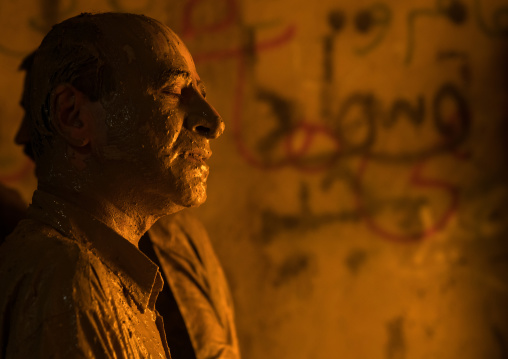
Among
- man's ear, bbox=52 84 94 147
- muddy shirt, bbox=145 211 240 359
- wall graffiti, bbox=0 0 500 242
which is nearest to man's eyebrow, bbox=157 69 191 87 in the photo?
man's ear, bbox=52 84 94 147

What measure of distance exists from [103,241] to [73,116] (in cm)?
27

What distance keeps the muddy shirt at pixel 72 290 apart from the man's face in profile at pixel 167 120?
163 millimetres

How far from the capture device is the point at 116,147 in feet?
4.49

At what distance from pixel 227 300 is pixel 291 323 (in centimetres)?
96

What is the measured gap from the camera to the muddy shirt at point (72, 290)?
43.2 inches

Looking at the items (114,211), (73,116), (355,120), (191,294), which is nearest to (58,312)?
(114,211)

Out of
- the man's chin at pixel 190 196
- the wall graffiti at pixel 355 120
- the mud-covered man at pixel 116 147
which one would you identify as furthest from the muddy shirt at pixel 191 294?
the wall graffiti at pixel 355 120

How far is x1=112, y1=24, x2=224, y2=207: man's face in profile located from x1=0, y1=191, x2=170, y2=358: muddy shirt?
0.54ft

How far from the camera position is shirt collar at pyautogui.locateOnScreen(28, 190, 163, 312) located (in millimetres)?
1312

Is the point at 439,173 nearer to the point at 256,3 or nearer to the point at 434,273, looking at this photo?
the point at 434,273

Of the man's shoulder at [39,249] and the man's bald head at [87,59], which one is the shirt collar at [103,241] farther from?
the man's bald head at [87,59]

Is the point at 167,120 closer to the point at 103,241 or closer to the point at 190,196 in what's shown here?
the point at 190,196

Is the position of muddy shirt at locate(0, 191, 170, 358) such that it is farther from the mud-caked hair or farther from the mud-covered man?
the mud-caked hair

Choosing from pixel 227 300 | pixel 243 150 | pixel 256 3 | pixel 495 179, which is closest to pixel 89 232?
pixel 227 300
